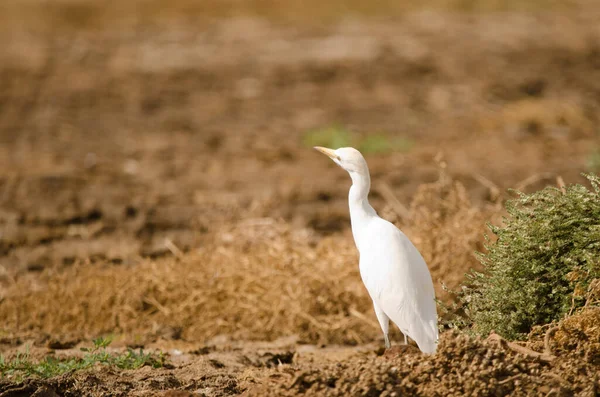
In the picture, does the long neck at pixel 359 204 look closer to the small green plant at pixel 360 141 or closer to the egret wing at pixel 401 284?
the egret wing at pixel 401 284

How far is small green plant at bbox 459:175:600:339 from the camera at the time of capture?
4.28 m

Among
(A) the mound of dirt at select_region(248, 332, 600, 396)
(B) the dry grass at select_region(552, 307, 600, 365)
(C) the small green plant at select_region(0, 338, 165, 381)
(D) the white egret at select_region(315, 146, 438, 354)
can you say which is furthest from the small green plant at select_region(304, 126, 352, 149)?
(A) the mound of dirt at select_region(248, 332, 600, 396)

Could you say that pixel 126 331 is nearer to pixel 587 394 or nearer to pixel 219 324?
pixel 219 324

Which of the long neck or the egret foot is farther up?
the long neck

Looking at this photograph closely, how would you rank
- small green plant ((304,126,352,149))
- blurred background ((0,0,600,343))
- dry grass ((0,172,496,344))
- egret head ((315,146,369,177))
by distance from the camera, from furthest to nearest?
small green plant ((304,126,352,149)) < blurred background ((0,0,600,343)) < dry grass ((0,172,496,344)) < egret head ((315,146,369,177))

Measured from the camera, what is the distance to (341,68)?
16.6 m

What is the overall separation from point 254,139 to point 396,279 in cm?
848

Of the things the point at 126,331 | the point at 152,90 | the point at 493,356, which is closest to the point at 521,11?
the point at 152,90

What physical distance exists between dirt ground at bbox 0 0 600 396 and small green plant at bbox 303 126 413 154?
0.12 meters

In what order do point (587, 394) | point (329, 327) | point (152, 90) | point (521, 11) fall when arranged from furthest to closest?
point (521, 11) → point (152, 90) → point (329, 327) → point (587, 394)

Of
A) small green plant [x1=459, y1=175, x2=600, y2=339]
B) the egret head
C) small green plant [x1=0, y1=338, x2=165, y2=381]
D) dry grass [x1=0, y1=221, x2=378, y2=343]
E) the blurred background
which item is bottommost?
the blurred background

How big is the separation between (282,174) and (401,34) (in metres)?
8.61

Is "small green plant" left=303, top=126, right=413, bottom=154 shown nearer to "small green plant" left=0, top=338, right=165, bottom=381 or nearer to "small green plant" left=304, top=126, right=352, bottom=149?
"small green plant" left=304, top=126, right=352, bottom=149

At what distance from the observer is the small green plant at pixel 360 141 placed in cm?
1141
